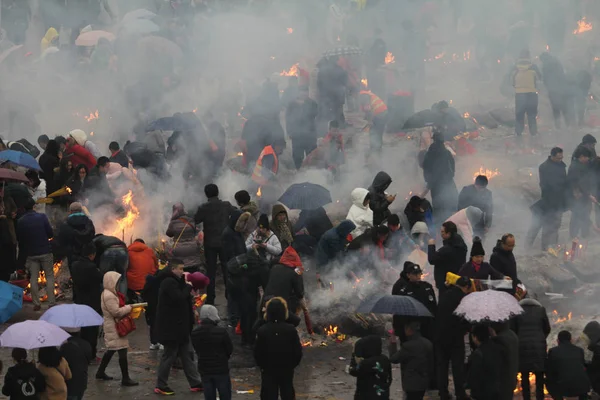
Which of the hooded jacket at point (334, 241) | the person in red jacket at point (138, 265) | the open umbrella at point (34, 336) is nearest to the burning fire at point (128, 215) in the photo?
the person in red jacket at point (138, 265)

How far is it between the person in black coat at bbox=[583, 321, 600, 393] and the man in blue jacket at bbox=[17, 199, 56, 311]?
6594mm

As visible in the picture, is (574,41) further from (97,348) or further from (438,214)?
(97,348)

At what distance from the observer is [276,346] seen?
10281mm

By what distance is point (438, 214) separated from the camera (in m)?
16.8

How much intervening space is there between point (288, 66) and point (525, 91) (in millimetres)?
7528

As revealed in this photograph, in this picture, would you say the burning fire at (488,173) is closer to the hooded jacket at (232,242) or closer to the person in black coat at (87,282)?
the hooded jacket at (232,242)

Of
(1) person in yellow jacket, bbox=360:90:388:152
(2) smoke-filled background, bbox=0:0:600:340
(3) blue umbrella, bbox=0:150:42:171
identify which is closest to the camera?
(3) blue umbrella, bbox=0:150:42:171

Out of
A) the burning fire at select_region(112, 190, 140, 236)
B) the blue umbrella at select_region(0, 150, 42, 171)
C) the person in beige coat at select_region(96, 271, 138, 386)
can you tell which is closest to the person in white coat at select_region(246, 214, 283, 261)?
the person in beige coat at select_region(96, 271, 138, 386)

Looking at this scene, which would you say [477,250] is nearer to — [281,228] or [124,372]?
[281,228]

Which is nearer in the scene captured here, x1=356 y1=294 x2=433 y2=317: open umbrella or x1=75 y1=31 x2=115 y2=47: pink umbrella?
x1=356 y1=294 x2=433 y2=317: open umbrella

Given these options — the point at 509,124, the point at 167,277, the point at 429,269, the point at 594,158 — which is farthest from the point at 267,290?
the point at 509,124

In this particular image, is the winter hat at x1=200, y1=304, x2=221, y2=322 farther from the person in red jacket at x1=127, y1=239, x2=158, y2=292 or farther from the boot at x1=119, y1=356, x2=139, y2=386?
the person in red jacket at x1=127, y1=239, x2=158, y2=292

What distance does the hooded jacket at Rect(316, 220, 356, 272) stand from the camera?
45.3ft

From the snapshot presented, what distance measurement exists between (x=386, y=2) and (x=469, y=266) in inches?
670
